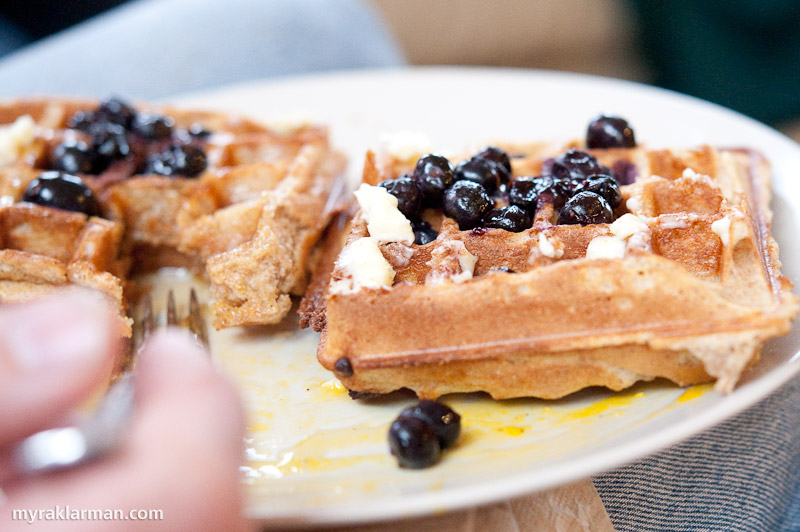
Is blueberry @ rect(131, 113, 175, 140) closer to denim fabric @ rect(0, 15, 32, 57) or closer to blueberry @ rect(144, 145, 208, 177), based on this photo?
blueberry @ rect(144, 145, 208, 177)

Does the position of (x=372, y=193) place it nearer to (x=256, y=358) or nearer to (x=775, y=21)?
(x=256, y=358)

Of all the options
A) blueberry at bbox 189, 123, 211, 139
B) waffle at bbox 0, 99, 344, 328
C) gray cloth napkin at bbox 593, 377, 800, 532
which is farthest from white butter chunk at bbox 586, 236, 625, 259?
blueberry at bbox 189, 123, 211, 139

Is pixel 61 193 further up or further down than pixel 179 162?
further down

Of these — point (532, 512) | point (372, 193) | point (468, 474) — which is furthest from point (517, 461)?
point (372, 193)

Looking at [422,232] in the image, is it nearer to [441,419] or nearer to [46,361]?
[441,419]

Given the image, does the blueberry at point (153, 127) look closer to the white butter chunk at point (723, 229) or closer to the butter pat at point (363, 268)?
the butter pat at point (363, 268)

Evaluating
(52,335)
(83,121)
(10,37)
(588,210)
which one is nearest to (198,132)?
(83,121)

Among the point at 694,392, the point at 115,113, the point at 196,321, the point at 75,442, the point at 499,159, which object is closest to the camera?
the point at 75,442
